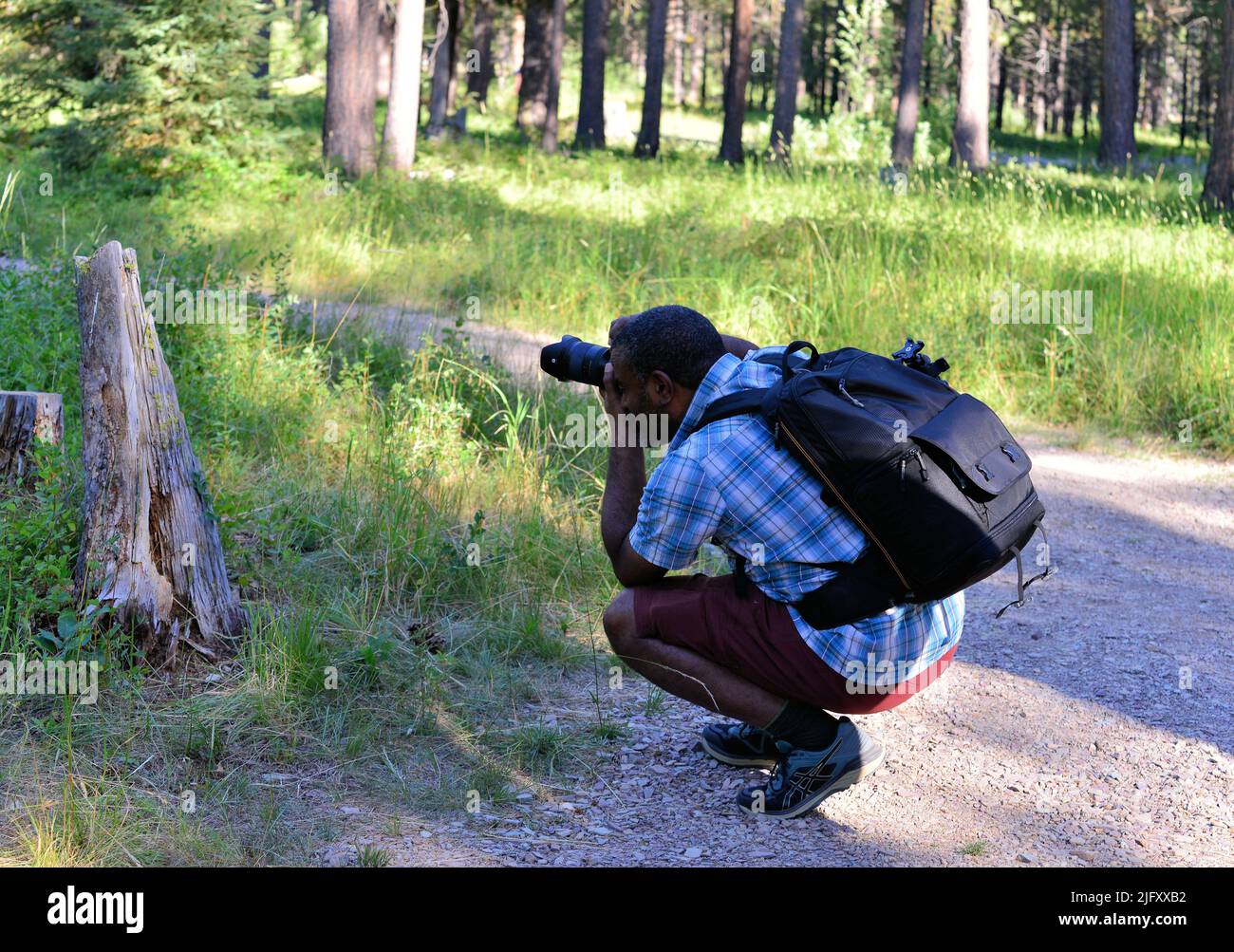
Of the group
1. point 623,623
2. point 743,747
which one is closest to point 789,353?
point 623,623

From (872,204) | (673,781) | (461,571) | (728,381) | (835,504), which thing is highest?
(872,204)

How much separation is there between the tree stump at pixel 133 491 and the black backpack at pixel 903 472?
2.04 meters

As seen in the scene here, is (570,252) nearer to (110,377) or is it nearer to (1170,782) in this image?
(110,377)

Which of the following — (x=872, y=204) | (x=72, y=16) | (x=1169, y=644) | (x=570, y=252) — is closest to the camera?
(x=1169, y=644)

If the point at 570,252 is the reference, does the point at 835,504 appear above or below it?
below

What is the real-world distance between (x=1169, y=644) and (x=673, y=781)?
2.35 metres

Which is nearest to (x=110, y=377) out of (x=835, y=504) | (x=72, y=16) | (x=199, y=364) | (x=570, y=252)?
(x=199, y=364)

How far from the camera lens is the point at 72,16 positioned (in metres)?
13.7

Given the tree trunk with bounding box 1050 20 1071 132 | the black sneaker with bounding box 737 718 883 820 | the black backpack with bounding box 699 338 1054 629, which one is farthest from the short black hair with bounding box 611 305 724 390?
the tree trunk with bounding box 1050 20 1071 132

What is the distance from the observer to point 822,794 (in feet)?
11.2

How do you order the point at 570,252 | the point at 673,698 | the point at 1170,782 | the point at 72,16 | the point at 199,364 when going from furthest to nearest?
the point at 72,16 → the point at 570,252 → the point at 199,364 → the point at 673,698 → the point at 1170,782

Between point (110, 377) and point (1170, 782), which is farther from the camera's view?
point (110, 377)

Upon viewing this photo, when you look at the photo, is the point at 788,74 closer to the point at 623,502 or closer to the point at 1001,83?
the point at 623,502

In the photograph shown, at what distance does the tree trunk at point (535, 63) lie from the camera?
77.2 feet
